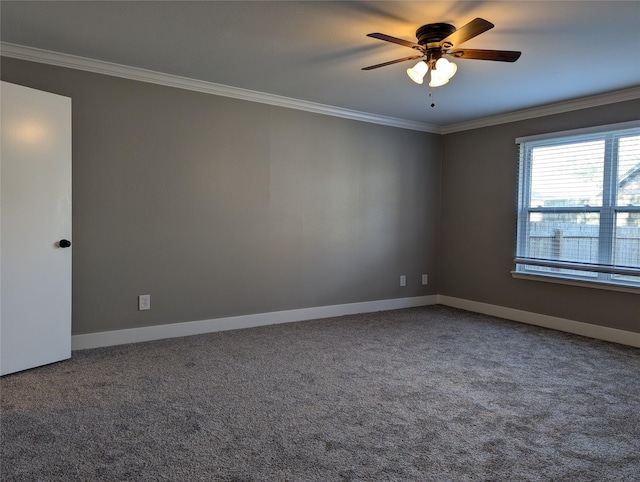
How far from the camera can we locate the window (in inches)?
158

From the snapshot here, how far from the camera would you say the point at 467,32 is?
8.14 feet

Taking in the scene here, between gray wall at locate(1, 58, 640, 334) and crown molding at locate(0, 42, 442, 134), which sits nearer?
crown molding at locate(0, 42, 442, 134)

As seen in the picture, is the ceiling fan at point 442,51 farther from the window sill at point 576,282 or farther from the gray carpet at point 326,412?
the window sill at point 576,282

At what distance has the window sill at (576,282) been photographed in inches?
158

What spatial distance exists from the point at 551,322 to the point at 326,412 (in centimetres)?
321

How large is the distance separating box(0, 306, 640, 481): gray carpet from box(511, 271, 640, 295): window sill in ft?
1.81

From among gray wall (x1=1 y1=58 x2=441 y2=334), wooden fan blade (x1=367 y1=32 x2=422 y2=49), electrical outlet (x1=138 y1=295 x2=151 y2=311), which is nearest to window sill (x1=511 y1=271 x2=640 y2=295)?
gray wall (x1=1 y1=58 x2=441 y2=334)

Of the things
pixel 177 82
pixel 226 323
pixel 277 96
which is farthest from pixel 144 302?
pixel 277 96

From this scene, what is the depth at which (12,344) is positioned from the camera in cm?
297

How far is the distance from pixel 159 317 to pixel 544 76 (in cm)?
392

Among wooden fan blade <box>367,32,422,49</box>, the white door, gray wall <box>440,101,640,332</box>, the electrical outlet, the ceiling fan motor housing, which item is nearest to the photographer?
wooden fan blade <box>367,32,422,49</box>

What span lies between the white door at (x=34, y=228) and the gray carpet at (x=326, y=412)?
22 centimetres

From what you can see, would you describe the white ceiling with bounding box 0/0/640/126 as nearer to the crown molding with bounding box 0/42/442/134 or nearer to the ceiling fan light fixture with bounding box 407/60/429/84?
the crown molding with bounding box 0/42/442/134

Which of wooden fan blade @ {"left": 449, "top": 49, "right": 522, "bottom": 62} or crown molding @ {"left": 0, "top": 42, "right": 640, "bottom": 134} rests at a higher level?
crown molding @ {"left": 0, "top": 42, "right": 640, "bottom": 134}
